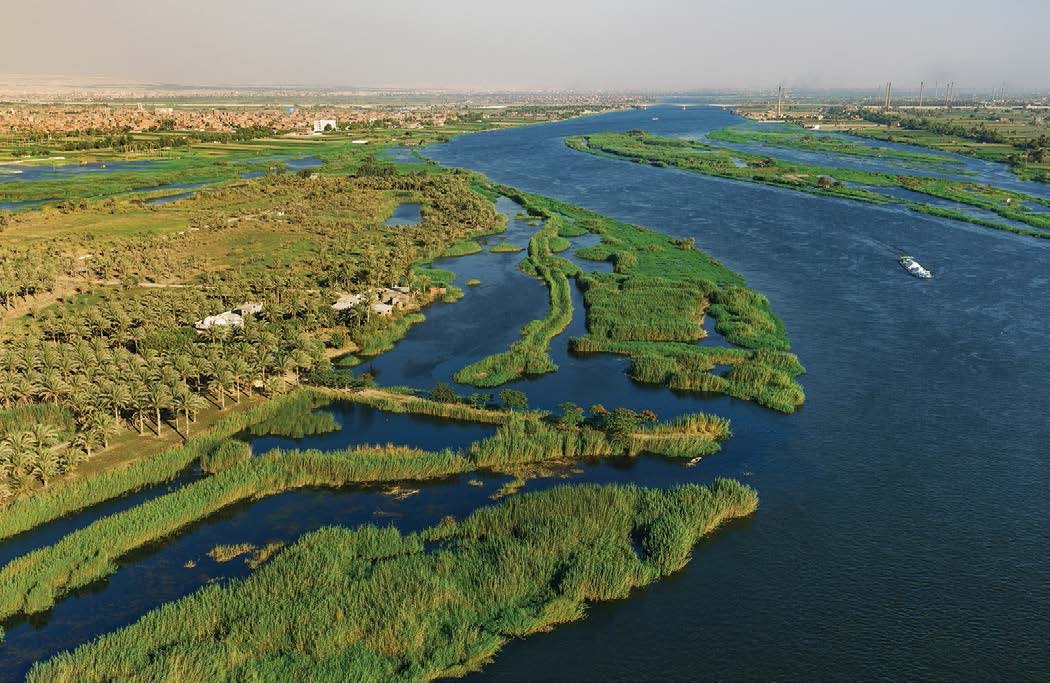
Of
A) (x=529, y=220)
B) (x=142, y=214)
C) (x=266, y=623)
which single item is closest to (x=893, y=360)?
(x=266, y=623)

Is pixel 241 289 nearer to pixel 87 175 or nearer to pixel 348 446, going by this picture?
pixel 348 446

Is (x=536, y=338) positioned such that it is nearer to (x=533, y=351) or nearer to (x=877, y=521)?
(x=533, y=351)

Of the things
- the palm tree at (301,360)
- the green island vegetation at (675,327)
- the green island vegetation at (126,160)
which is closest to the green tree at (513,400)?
the green island vegetation at (675,327)

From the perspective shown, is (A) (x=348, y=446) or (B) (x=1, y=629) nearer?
(B) (x=1, y=629)

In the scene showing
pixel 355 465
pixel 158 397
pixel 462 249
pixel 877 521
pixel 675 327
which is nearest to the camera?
pixel 877 521

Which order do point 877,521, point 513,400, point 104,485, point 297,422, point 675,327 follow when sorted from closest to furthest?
point 877,521 → point 104,485 → point 297,422 → point 513,400 → point 675,327

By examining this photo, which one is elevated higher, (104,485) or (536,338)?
(536,338)

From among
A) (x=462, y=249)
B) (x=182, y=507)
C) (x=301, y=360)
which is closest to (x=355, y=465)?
(x=182, y=507)
